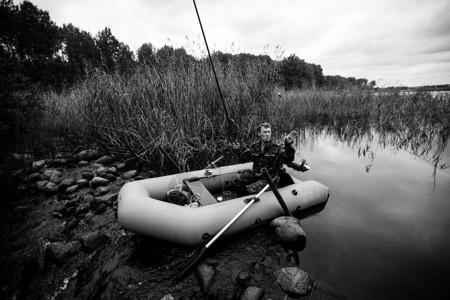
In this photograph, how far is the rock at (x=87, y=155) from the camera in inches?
204

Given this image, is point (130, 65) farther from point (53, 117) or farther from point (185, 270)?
point (185, 270)

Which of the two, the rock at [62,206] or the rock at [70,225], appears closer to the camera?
the rock at [70,225]

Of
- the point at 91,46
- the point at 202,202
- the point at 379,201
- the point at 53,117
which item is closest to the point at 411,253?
the point at 379,201

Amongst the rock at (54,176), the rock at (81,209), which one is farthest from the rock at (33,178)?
the rock at (81,209)

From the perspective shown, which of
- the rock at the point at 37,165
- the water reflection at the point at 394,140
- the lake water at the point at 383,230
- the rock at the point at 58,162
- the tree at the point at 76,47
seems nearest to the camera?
the lake water at the point at 383,230

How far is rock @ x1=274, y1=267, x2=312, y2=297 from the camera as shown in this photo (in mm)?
1979

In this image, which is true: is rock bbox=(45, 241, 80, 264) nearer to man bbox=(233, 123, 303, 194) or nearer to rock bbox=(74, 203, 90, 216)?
rock bbox=(74, 203, 90, 216)

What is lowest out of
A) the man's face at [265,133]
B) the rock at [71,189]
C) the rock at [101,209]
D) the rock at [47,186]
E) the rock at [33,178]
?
the rock at [101,209]

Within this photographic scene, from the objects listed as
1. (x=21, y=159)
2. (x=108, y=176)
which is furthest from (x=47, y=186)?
(x=21, y=159)

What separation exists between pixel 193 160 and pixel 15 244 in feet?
9.87

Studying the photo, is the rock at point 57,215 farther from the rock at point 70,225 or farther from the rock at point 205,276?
the rock at point 205,276

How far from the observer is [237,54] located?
18.7ft

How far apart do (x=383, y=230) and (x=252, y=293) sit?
2.34 metres

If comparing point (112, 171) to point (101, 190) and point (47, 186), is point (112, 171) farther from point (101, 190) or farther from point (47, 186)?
point (47, 186)
